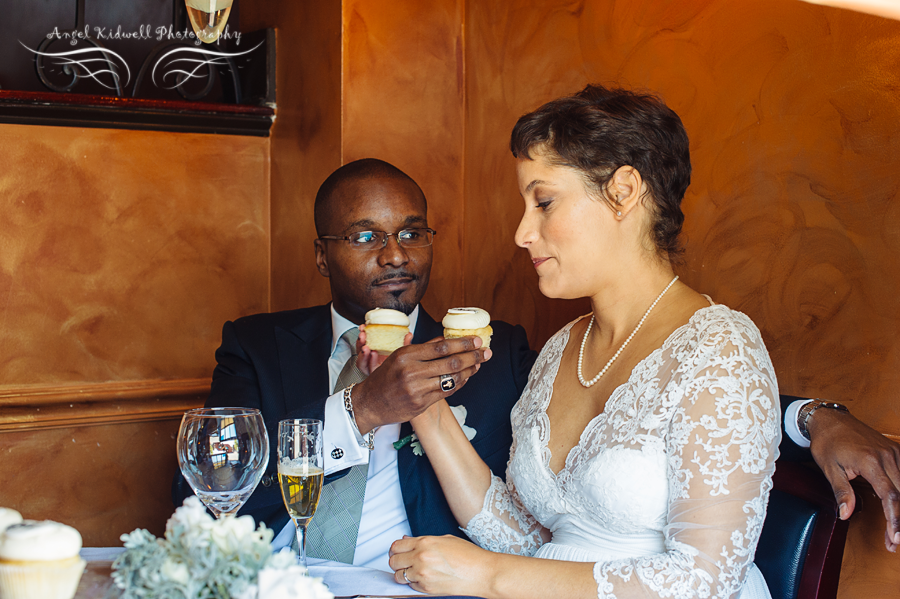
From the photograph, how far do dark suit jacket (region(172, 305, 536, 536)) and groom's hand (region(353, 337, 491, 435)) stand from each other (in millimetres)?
427

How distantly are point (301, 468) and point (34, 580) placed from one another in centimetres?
50

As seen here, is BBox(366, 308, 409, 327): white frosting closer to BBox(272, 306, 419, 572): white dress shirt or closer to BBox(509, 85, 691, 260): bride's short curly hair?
BBox(272, 306, 419, 572): white dress shirt

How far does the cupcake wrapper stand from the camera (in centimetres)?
88

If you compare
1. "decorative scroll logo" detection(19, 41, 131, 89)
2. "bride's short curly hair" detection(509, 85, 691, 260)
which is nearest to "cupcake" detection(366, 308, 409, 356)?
"bride's short curly hair" detection(509, 85, 691, 260)

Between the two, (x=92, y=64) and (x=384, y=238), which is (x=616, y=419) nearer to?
(x=384, y=238)

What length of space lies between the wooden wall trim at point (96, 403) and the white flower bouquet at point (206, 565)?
2551 mm

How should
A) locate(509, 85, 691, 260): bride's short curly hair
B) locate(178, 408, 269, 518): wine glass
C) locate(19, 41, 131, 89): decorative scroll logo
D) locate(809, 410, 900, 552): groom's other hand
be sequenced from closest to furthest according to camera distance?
locate(178, 408, 269, 518): wine glass, locate(809, 410, 900, 552): groom's other hand, locate(509, 85, 691, 260): bride's short curly hair, locate(19, 41, 131, 89): decorative scroll logo

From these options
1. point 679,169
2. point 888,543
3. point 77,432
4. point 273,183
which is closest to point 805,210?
point 679,169

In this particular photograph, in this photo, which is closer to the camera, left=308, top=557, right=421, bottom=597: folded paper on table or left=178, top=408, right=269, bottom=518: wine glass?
left=178, top=408, right=269, bottom=518: wine glass

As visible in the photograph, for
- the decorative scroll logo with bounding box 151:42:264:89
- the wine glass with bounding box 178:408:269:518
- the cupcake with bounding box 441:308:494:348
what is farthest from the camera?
the decorative scroll logo with bounding box 151:42:264:89

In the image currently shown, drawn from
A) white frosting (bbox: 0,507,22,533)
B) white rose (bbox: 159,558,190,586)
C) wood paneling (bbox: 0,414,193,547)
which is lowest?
wood paneling (bbox: 0,414,193,547)

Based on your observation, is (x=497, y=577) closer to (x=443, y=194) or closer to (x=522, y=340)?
(x=522, y=340)

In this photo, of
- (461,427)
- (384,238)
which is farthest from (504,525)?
(384,238)

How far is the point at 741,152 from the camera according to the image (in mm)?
2221
